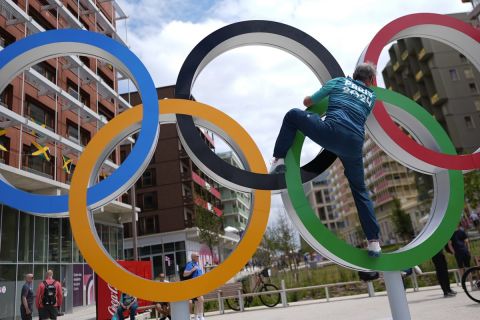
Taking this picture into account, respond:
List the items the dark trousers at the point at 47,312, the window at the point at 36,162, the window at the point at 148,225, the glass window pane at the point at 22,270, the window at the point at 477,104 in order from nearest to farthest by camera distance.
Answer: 1. the dark trousers at the point at 47,312
2. the glass window pane at the point at 22,270
3. the window at the point at 36,162
4. the window at the point at 148,225
5. the window at the point at 477,104

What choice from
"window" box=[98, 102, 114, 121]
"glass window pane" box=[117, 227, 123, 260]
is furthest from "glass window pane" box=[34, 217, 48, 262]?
"window" box=[98, 102, 114, 121]

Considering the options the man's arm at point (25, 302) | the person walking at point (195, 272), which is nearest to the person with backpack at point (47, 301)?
the man's arm at point (25, 302)

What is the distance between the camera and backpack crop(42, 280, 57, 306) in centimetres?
1131

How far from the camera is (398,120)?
19.7 feet

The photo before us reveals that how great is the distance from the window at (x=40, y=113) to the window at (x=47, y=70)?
7.21ft

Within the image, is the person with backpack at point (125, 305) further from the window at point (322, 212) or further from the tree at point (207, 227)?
the window at point (322, 212)

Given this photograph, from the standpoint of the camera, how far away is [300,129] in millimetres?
4859

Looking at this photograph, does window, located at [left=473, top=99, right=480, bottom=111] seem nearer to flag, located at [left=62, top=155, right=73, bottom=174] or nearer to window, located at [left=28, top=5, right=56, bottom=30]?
flag, located at [left=62, top=155, right=73, bottom=174]

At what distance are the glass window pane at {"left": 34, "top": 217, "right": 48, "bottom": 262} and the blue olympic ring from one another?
54.3 feet

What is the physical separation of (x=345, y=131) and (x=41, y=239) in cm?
1978

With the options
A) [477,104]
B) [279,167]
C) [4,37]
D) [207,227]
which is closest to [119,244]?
[207,227]

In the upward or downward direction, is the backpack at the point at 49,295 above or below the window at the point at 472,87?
below

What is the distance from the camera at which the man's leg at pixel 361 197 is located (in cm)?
475

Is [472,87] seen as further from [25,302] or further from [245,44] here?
[25,302]
